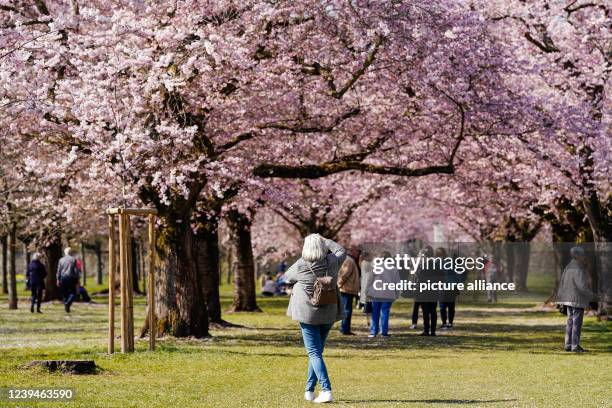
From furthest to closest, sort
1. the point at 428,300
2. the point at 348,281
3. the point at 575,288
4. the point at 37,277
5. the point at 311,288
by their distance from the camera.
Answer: the point at 37,277 → the point at 428,300 → the point at 348,281 → the point at 575,288 → the point at 311,288

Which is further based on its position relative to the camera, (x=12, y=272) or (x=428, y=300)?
(x=12, y=272)

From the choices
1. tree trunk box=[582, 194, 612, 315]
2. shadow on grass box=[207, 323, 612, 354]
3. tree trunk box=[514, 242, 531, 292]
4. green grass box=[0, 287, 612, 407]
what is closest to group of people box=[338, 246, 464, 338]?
shadow on grass box=[207, 323, 612, 354]

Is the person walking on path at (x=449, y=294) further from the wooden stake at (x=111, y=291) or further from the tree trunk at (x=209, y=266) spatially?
the wooden stake at (x=111, y=291)

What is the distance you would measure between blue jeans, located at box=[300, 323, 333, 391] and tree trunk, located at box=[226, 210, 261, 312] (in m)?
22.5

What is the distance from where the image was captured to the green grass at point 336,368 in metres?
12.9

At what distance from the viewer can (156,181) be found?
1992 centimetres

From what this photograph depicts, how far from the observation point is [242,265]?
116ft

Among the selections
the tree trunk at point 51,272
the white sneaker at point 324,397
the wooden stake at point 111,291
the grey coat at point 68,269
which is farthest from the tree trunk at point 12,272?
the white sneaker at point 324,397

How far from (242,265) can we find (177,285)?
45.1ft

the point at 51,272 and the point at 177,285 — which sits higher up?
the point at 51,272

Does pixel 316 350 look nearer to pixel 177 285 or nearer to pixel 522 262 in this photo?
pixel 177 285

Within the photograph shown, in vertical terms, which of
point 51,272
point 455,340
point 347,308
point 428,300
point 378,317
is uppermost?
point 51,272

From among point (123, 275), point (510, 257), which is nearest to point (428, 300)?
point (123, 275)

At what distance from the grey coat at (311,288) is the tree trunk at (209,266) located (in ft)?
48.3
